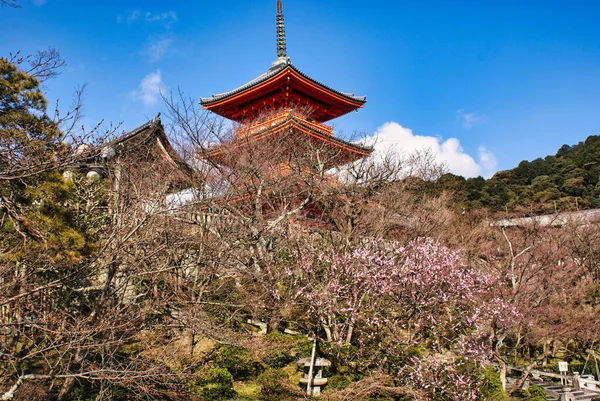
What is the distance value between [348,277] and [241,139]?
675cm

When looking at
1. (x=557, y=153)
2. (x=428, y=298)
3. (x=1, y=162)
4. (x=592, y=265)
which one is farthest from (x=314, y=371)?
(x=557, y=153)

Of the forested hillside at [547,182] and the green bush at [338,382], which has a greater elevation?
the forested hillside at [547,182]

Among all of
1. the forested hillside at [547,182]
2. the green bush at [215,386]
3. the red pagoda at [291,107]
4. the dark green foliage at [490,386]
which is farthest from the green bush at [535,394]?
the forested hillside at [547,182]

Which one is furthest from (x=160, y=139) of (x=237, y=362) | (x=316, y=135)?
(x=316, y=135)

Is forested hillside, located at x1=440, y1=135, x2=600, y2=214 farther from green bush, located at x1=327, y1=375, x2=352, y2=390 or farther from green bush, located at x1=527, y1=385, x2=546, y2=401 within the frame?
green bush, located at x1=327, y1=375, x2=352, y2=390

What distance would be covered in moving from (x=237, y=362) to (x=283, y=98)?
48.1ft

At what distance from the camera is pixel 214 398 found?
866 cm

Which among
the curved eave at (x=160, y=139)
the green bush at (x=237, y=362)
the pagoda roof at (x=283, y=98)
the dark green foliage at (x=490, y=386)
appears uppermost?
the pagoda roof at (x=283, y=98)

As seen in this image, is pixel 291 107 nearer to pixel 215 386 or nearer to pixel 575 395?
pixel 215 386

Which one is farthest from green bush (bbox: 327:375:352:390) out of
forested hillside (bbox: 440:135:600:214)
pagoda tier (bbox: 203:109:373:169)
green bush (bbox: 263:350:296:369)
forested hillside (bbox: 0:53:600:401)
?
forested hillside (bbox: 440:135:600:214)

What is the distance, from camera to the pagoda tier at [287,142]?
14188 millimetres

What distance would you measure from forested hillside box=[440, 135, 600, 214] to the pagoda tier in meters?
18.2

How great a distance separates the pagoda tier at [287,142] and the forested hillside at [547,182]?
717 inches

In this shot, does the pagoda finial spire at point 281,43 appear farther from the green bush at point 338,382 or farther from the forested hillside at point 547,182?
the green bush at point 338,382
